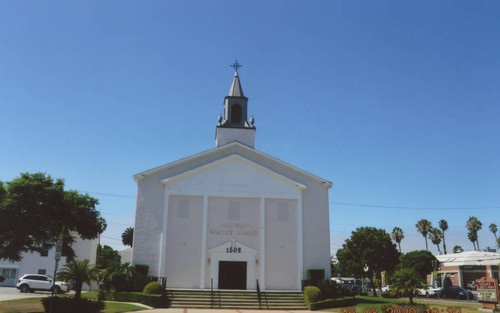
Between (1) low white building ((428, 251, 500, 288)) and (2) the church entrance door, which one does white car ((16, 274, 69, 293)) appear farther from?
(1) low white building ((428, 251, 500, 288))

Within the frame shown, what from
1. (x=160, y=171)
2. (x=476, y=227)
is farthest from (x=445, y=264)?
(x=160, y=171)

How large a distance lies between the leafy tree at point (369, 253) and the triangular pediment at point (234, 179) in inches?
867

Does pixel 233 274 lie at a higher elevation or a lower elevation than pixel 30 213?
lower

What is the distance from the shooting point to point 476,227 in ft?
279

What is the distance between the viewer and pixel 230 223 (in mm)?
28859

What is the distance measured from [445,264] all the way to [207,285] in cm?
4561

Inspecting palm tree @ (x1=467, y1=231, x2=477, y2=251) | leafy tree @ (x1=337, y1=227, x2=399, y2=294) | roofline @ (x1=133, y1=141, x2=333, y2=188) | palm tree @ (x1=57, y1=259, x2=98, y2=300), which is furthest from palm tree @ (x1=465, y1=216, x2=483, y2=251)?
palm tree @ (x1=57, y1=259, x2=98, y2=300)

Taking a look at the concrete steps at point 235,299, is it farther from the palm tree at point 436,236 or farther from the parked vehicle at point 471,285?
the palm tree at point 436,236

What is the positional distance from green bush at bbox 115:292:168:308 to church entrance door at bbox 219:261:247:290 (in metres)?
5.08

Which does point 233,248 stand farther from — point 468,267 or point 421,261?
point 468,267

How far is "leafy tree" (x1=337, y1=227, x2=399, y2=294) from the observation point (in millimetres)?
47031

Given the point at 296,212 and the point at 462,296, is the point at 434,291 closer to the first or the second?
the point at 462,296

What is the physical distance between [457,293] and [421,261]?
17.9 m

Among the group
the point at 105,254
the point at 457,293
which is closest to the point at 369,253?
the point at 457,293
